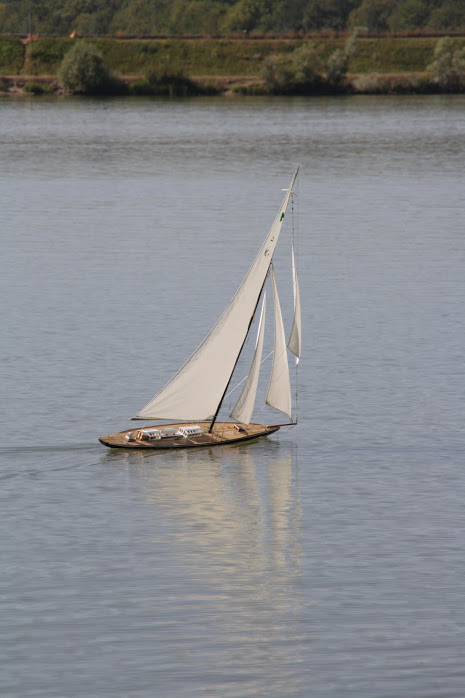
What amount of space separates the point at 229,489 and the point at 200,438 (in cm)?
372

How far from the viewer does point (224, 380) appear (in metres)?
39.7

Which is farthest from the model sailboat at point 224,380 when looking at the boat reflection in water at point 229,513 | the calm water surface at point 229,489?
the calm water surface at point 229,489

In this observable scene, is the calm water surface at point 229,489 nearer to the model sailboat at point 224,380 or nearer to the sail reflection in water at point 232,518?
the sail reflection in water at point 232,518

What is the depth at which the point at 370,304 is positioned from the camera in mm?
61469

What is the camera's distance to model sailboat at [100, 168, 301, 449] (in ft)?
126

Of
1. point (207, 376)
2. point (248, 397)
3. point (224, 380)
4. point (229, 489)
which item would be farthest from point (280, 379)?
point (229, 489)

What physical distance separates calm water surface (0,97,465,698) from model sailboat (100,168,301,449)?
88cm

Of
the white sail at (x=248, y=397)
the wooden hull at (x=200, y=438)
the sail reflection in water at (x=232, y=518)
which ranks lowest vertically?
the sail reflection in water at (x=232, y=518)

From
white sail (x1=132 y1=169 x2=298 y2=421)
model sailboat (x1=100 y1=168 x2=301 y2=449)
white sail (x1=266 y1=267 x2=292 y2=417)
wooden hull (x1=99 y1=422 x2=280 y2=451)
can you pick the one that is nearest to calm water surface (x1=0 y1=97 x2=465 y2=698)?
wooden hull (x1=99 y1=422 x2=280 y2=451)

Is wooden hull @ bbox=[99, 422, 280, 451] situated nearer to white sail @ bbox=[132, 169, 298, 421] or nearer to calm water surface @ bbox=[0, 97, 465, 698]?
calm water surface @ bbox=[0, 97, 465, 698]

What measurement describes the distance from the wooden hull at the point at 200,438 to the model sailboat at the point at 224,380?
1.2 inches

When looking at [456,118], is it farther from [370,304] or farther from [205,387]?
[205,387]

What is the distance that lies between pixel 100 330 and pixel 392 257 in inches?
1034

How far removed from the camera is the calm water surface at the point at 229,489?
24.8m
